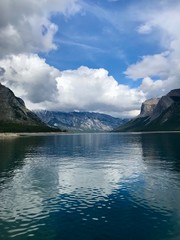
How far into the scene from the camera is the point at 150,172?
82812 millimetres

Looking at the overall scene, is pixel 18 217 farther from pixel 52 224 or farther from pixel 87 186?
pixel 87 186

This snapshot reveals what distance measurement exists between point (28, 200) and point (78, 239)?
19392 millimetres

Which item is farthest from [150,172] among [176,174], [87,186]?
[87,186]

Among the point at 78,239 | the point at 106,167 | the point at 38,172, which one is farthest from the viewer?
the point at 106,167

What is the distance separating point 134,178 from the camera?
73.8 m

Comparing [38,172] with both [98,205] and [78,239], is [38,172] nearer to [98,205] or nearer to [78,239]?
[98,205]

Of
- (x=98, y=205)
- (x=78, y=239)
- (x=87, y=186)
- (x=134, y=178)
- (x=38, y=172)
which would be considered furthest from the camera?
(x=38, y=172)

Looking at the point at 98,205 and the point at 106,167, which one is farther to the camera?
the point at 106,167

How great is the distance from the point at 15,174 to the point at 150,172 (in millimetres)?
37400

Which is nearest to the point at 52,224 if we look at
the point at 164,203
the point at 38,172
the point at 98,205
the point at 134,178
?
the point at 98,205

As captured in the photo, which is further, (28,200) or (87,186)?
(87,186)

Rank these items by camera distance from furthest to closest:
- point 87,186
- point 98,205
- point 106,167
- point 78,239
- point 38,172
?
1. point 106,167
2. point 38,172
3. point 87,186
4. point 98,205
5. point 78,239

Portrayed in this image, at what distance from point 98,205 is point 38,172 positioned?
123ft

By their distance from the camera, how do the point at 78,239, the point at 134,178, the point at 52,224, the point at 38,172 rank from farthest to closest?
the point at 38,172, the point at 134,178, the point at 52,224, the point at 78,239
